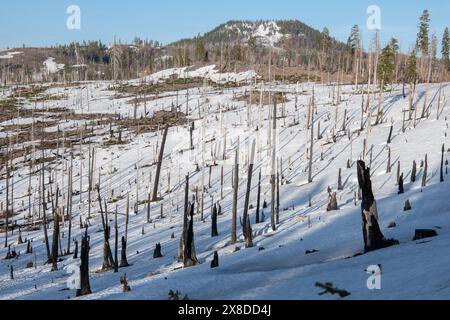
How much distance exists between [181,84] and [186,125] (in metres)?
39.5

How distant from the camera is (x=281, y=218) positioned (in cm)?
2662

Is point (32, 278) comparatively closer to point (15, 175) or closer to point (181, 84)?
point (15, 175)

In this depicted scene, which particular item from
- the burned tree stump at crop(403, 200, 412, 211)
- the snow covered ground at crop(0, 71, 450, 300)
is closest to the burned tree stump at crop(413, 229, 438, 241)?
the snow covered ground at crop(0, 71, 450, 300)

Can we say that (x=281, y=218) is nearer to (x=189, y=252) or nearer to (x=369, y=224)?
(x=189, y=252)

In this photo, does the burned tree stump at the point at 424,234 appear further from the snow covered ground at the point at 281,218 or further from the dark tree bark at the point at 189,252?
the dark tree bark at the point at 189,252

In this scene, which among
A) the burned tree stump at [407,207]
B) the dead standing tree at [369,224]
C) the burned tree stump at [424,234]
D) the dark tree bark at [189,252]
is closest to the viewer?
the dead standing tree at [369,224]

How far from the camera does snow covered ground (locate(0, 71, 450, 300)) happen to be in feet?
36.7

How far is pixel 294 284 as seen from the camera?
10.7m

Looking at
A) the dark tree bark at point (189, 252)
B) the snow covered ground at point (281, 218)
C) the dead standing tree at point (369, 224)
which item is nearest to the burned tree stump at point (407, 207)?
the snow covered ground at point (281, 218)

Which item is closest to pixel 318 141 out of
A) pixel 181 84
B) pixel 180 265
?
pixel 180 265

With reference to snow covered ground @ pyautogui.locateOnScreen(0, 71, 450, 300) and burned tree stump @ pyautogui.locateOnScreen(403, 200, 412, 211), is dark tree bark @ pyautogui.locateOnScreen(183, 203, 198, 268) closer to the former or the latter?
snow covered ground @ pyautogui.locateOnScreen(0, 71, 450, 300)

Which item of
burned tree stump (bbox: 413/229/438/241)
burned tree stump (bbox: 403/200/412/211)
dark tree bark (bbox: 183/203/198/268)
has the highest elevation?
burned tree stump (bbox: 413/229/438/241)

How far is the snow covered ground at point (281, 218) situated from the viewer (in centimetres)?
1118

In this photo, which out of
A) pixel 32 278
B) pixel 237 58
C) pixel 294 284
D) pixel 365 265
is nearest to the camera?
pixel 294 284
